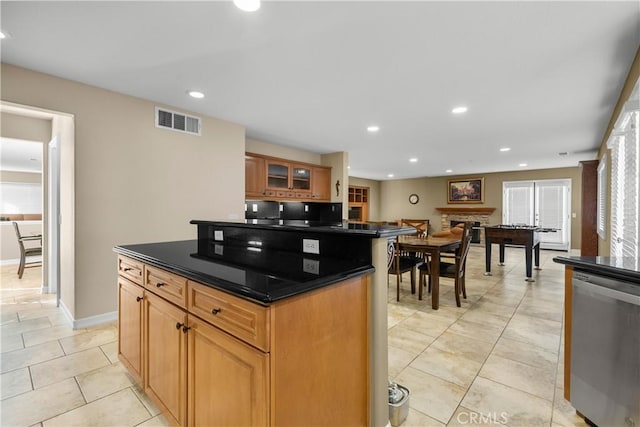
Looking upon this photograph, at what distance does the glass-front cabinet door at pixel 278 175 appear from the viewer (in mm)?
4975

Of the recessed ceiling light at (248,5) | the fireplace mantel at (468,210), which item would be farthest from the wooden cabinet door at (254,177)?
the fireplace mantel at (468,210)

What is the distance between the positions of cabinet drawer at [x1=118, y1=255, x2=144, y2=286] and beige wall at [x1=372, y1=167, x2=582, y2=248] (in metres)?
9.61

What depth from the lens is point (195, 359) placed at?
4.13ft

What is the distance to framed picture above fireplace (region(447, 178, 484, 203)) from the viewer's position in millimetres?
9336

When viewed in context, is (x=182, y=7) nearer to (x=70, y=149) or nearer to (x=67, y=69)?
(x=67, y=69)

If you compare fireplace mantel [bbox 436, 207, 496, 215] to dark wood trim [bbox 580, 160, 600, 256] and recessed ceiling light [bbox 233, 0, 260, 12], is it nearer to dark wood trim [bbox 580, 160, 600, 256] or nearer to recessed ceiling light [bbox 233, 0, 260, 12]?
dark wood trim [bbox 580, 160, 600, 256]

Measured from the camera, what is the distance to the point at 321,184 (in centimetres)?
594

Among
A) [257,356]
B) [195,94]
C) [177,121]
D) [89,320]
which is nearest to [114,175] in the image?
[177,121]

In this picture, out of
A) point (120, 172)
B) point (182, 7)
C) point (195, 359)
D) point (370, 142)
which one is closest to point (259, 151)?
point (370, 142)

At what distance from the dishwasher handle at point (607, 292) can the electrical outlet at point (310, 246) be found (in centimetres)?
146

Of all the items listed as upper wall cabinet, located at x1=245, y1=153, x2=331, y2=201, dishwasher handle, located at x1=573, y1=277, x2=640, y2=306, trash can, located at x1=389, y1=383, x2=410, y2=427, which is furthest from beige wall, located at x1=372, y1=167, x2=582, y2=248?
trash can, located at x1=389, y1=383, x2=410, y2=427

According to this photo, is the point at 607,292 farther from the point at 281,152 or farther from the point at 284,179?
the point at 281,152

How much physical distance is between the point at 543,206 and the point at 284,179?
800 centimetres

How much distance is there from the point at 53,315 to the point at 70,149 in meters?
1.86
